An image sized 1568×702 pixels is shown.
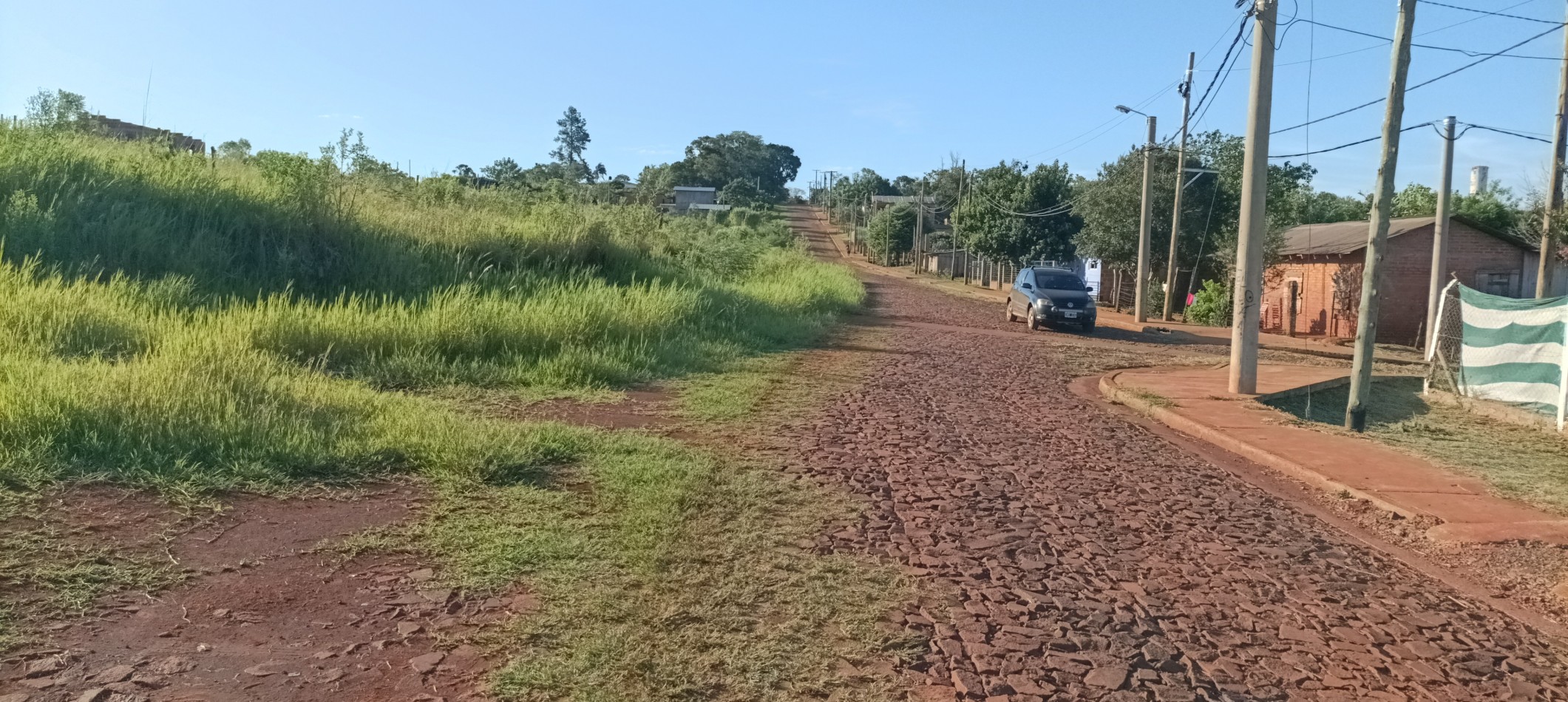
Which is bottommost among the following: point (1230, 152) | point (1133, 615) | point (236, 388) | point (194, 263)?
point (1133, 615)

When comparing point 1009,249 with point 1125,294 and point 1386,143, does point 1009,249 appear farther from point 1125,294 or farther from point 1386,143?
point 1386,143

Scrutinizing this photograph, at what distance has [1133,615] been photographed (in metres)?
4.95

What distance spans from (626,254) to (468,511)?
1694 cm

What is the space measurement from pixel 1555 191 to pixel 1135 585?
16.5 meters

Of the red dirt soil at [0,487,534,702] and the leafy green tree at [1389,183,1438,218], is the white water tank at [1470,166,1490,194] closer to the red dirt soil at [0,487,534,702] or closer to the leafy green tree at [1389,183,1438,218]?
the leafy green tree at [1389,183,1438,218]

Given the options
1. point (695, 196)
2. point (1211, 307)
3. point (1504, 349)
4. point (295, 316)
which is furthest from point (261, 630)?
point (695, 196)

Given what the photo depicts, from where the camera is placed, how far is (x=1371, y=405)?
14.0m

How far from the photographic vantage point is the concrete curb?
7818 millimetres

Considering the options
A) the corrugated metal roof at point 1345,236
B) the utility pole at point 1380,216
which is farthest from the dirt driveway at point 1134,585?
the corrugated metal roof at point 1345,236

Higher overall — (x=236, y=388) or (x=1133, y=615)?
(x=236, y=388)

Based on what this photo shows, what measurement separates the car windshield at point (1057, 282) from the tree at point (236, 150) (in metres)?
17.9

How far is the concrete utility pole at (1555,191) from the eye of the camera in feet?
56.0

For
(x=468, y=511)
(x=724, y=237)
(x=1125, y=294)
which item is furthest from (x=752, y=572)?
(x=1125, y=294)

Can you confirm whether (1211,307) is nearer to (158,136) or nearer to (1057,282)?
(1057,282)
